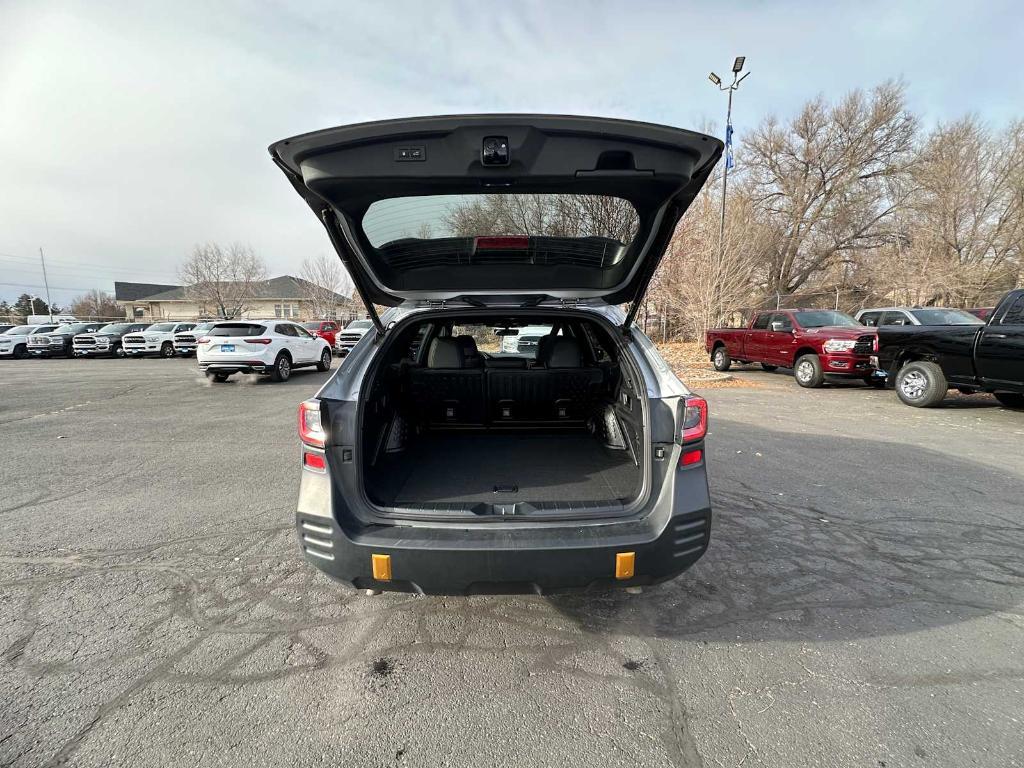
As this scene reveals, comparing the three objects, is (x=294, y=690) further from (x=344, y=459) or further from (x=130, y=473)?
(x=130, y=473)

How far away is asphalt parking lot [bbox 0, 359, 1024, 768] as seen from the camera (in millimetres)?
1719

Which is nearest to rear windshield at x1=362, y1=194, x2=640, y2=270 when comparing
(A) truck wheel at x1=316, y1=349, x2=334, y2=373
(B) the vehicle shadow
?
(B) the vehicle shadow

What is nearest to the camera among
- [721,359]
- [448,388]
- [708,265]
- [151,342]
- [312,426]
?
[312,426]

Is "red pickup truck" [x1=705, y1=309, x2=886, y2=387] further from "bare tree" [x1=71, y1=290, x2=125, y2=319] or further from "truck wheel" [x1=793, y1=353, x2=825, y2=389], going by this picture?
"bare tree" [x1=71, y1=290, x2=125, y2=319]

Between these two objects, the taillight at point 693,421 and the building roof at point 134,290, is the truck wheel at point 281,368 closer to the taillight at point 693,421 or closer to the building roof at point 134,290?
the taillight at point 693,421

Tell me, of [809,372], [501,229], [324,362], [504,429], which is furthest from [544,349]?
[324,362]

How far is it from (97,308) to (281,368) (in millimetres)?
69544

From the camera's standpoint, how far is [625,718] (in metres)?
1.82

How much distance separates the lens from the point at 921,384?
800 centimetres

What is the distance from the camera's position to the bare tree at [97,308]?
189 feet

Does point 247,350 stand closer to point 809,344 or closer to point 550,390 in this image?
point 550,390

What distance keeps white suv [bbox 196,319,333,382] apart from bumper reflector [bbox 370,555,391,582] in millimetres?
11338

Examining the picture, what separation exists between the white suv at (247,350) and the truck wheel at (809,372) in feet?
42.6

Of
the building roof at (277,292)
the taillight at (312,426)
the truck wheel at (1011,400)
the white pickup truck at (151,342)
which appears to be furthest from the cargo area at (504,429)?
the building roof at (277,292)
